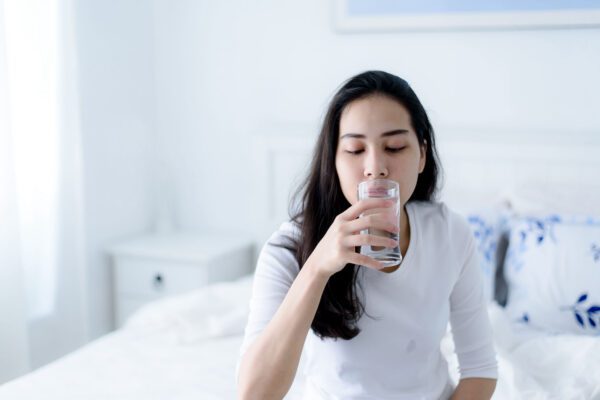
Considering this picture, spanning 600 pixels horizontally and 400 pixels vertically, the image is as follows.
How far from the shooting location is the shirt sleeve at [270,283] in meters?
1.12

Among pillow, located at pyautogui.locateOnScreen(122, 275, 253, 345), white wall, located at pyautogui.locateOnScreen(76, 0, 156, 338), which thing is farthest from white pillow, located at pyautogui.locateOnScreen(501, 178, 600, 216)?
white wall, located at pyautogui.locateOnScreen(76, 0, 156, 338)

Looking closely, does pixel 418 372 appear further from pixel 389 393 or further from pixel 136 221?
pixel 136 221

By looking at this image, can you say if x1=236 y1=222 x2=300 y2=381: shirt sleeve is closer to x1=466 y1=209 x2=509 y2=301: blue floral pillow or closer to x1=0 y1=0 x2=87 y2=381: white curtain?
x1=466 y1=209 x2=509 y2=301: blue floral pillow

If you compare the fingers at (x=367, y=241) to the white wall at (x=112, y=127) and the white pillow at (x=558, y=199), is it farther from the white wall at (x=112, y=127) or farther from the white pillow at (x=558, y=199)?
the white wall at (x=112, y=127)

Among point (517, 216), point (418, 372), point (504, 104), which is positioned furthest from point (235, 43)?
point (418, 372)

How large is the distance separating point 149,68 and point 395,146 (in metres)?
Result: 2.18

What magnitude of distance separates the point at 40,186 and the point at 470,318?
1.80 meters

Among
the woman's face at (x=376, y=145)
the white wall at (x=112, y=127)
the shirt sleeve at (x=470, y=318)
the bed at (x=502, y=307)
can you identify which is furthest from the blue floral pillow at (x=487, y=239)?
the white wall at (x=112, y=127)

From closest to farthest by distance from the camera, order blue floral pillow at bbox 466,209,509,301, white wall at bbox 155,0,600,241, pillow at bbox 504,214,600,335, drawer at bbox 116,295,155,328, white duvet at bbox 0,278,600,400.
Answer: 1. white duvet at bbox 0,278,600,400
2. pillow at bbox 504,214,600,335
3. blue floral pillow at bbox 466,209,509,301
4. white wall at bbox 155,0,600,241
5. drawer at bbox 116,295,155,328

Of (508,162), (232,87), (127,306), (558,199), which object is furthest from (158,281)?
(558,199)

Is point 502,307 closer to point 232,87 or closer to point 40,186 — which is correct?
point 232,87

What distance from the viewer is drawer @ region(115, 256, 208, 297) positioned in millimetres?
2701

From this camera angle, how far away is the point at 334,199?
119 centimetres

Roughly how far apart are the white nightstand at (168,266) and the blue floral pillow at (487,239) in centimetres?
105
